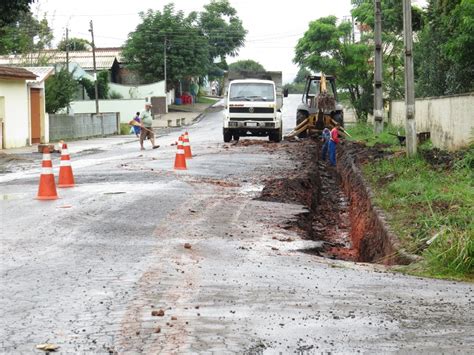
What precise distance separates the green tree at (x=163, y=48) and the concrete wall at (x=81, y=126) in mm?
28401

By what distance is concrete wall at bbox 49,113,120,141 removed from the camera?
144 feet

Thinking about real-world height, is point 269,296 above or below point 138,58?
below

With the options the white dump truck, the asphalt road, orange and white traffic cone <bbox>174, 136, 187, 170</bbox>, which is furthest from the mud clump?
the white dump truck

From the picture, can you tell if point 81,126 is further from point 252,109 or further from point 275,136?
point 252,109

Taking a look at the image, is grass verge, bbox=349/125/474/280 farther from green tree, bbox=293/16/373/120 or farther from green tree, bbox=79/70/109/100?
green tree, bbox=79/70/109/100

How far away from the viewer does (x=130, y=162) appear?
21875 mm

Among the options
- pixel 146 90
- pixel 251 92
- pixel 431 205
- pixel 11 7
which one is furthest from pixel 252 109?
pixel 146 90

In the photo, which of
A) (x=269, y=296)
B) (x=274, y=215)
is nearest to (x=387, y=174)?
(x=274, y=215)

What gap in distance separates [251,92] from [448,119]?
10.4 metres

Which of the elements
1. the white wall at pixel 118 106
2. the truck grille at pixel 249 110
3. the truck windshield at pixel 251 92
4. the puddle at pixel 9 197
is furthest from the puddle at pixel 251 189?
the white wall at pixel 118 106

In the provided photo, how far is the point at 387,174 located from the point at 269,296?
38.4 ft

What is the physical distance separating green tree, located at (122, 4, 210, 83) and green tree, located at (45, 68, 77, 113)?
109ft

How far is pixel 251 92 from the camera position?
108 feet

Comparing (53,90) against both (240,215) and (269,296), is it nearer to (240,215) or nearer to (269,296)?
(240,215)
